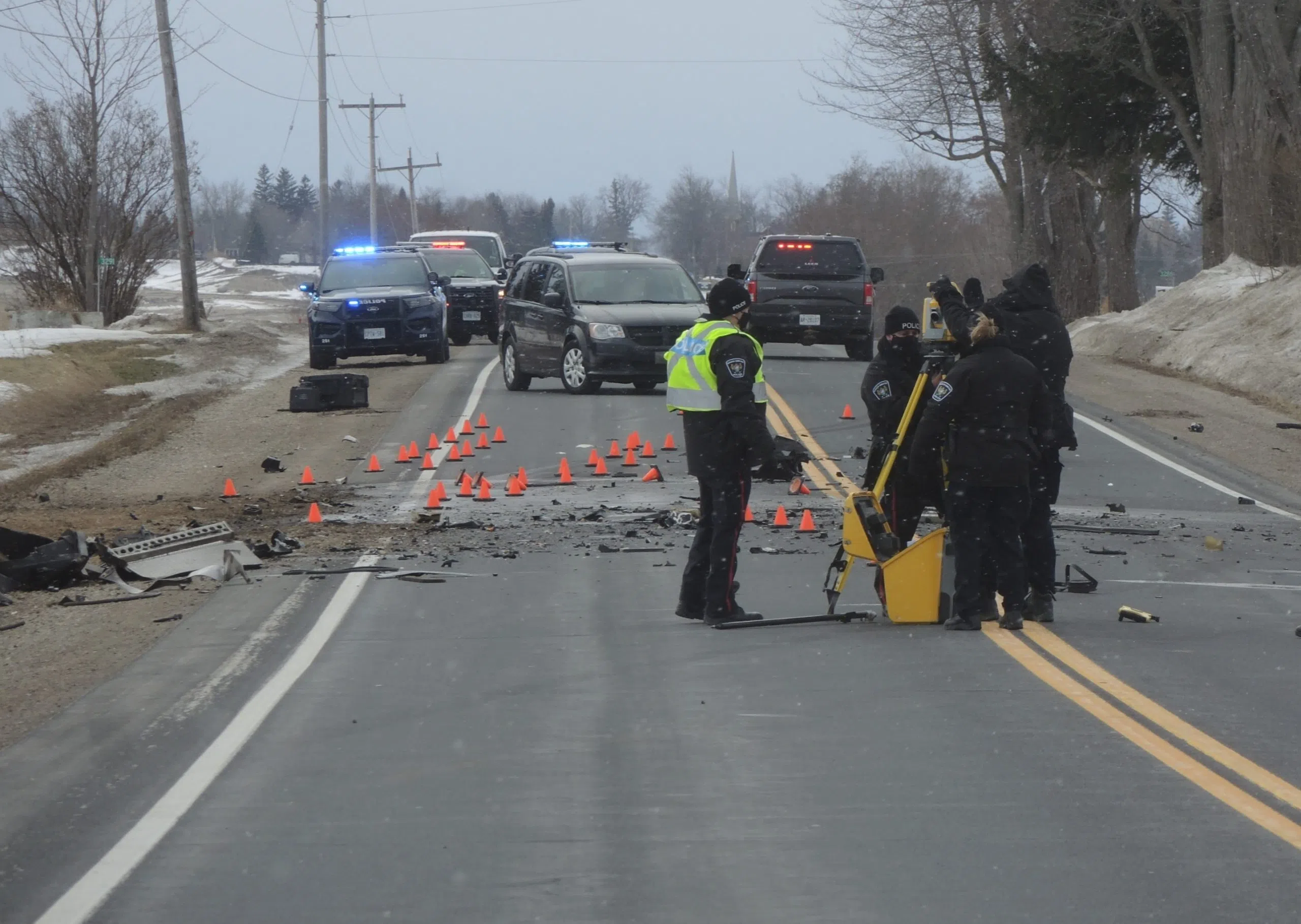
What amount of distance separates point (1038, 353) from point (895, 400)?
1.09 metres

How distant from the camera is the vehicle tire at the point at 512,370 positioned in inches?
961

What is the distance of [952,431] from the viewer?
920 cm

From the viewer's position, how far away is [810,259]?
93.0 ft

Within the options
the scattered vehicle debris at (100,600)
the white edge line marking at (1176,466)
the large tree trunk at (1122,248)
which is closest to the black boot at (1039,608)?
the scattered vehicle debris at (100,600)

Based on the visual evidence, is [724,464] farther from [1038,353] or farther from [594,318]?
[594,318]

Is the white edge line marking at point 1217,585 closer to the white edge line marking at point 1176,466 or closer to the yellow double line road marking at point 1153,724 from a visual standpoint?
the yellow double line road marking at point 1153,724

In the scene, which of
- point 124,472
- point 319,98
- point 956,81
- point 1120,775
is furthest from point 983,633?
point 319,98

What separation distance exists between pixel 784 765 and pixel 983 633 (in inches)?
118

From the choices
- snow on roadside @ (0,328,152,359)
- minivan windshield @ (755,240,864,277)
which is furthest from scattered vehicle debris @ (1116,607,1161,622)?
snow on roadside @ (0,328,152,359)

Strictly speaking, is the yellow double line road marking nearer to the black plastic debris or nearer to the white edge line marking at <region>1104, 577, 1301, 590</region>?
the white edge line marking at <region>1104, 577, 1301, 590</region>

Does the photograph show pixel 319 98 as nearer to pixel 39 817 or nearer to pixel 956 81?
pixel 956 81

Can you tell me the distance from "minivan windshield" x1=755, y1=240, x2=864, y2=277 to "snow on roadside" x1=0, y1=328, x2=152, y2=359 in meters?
11.2

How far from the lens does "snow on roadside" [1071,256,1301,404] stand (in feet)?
84.5

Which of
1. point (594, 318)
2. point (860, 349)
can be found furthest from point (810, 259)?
point (594, 318)
